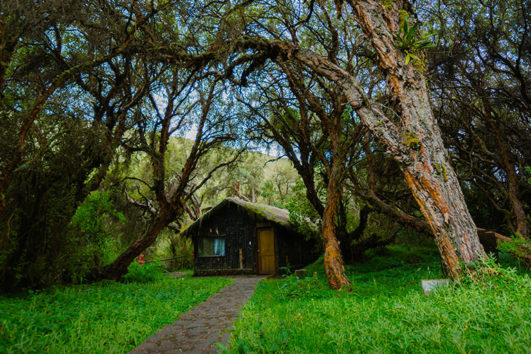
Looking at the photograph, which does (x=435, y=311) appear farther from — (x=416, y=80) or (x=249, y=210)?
(x=249, y=210)

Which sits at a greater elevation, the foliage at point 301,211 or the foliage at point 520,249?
the foliage at point 301,211

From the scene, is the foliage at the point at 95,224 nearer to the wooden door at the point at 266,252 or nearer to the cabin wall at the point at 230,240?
the cabin wall at the point at 230,240

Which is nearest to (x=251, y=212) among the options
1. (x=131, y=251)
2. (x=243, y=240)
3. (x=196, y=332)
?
(x=243, y=240)

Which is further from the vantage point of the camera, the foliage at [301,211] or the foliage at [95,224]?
the foliage at [301,211]

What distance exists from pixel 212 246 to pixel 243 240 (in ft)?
7.89

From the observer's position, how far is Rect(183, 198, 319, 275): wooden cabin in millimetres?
17578

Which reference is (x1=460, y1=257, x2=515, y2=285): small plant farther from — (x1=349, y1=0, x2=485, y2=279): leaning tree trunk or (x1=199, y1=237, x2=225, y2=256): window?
(x1=199, y1=237, x2=225, y2=256): window

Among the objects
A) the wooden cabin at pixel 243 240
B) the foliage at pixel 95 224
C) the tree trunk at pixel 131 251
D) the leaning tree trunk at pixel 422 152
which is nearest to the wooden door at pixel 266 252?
the wooden cabin at pixel 243 240

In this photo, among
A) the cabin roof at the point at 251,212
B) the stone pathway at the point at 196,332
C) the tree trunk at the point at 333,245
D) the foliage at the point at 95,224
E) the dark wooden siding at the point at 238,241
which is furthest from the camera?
the dark wooden siding at the point at 238,241

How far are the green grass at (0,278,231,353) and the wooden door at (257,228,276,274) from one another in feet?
32.3

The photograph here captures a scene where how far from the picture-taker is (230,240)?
61.3 feet

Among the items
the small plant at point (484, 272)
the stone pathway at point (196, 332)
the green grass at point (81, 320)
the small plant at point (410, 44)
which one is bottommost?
the stone pathway at point (196, 332)

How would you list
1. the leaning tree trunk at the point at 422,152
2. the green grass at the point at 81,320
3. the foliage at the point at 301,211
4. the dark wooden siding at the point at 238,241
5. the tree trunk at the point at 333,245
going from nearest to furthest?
the green grass at the point at 81,320, the leaning tree trunk at the point at 422,152, the tree trunk at the point at 333,245, the foliage at the point at 301,211, the dark wooden siding at the point at 238,241

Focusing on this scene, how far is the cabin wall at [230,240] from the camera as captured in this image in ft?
59.1
